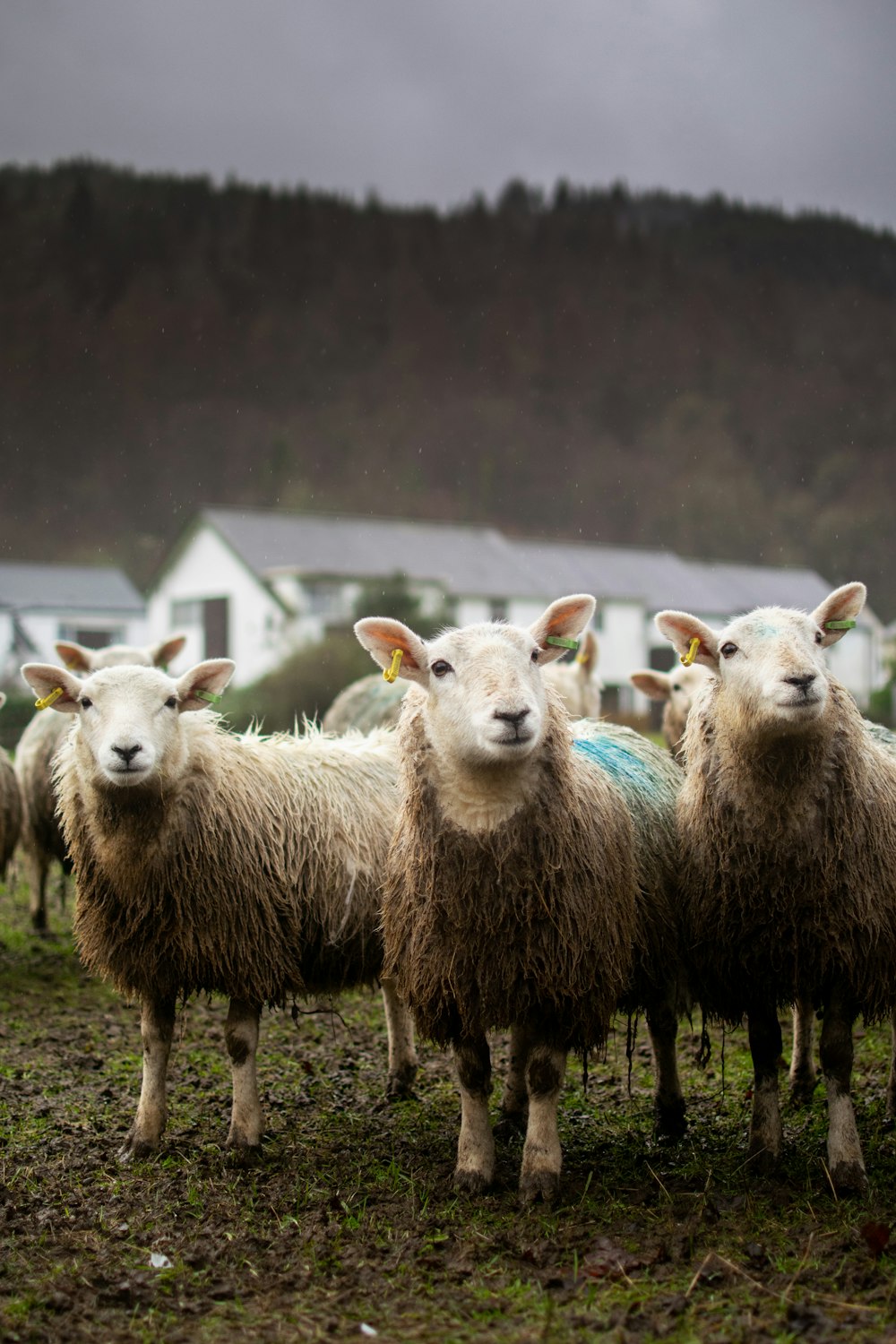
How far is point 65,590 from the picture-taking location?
29.3m

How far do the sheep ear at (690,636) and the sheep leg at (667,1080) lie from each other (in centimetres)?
156

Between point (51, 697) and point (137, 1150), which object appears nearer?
point (137, 1150)

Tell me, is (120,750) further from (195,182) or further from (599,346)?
(195,182)

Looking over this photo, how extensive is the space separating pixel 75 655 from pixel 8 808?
1.28 meters

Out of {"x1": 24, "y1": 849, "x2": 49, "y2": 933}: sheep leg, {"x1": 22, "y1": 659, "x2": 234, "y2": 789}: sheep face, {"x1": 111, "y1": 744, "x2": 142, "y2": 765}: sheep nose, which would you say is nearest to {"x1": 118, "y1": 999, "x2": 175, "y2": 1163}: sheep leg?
{"x1": 22, "y1": 659, "x2": 234, "y2": 789}: sheep face

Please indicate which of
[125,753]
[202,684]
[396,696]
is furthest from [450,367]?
[125,753]

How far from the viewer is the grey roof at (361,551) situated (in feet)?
93.4

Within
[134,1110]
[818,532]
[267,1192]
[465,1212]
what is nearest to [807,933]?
[465,1212]

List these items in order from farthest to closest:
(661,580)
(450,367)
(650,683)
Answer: (450,367) < (661,580) < (650,683)

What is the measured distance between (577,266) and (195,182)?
68.0 feet

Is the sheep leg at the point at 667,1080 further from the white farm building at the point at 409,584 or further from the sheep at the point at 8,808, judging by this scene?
the white farm building at the point at 409,584

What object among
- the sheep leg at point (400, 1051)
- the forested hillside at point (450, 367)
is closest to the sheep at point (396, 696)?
the sheep leg at point (400, 1051)

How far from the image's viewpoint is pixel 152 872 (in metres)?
5.37

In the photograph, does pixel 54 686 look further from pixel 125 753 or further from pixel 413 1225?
pixel 413 1225
